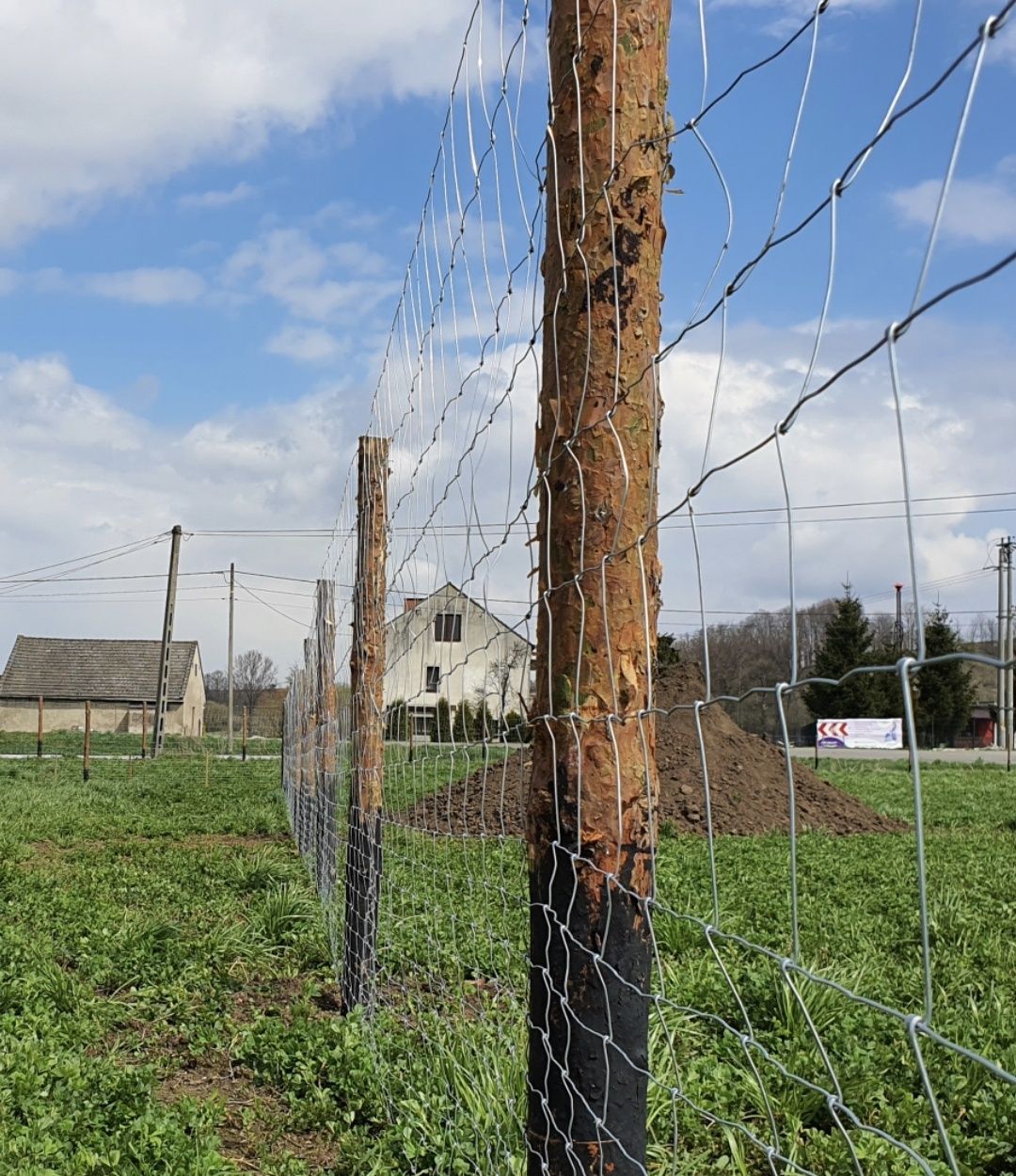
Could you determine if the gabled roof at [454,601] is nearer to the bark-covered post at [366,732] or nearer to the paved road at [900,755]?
the bark-covered post at [366,732]

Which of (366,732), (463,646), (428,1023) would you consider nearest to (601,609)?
(463,646)

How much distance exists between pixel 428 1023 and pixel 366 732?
1.69 metres

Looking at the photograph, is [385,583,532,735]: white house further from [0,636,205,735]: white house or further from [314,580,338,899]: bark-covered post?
[0,636,205,735]: white house

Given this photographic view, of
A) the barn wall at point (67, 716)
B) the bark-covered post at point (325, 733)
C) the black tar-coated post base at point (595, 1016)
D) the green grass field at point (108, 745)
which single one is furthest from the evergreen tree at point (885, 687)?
the barn wall at point (67, 716)

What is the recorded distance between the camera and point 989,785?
20.0m

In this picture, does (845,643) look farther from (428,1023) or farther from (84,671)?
(84,671)

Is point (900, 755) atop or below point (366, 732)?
below

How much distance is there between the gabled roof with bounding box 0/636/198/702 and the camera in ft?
195

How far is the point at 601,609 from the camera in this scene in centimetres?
212

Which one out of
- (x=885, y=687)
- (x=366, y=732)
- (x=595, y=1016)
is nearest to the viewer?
(x=595, y=1016)

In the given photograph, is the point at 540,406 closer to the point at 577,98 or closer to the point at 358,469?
the point at 577,98

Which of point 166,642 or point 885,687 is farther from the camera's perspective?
point 166,642

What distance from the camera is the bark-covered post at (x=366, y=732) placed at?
17.7 feet

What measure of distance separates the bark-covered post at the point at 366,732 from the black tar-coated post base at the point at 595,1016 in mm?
3140
